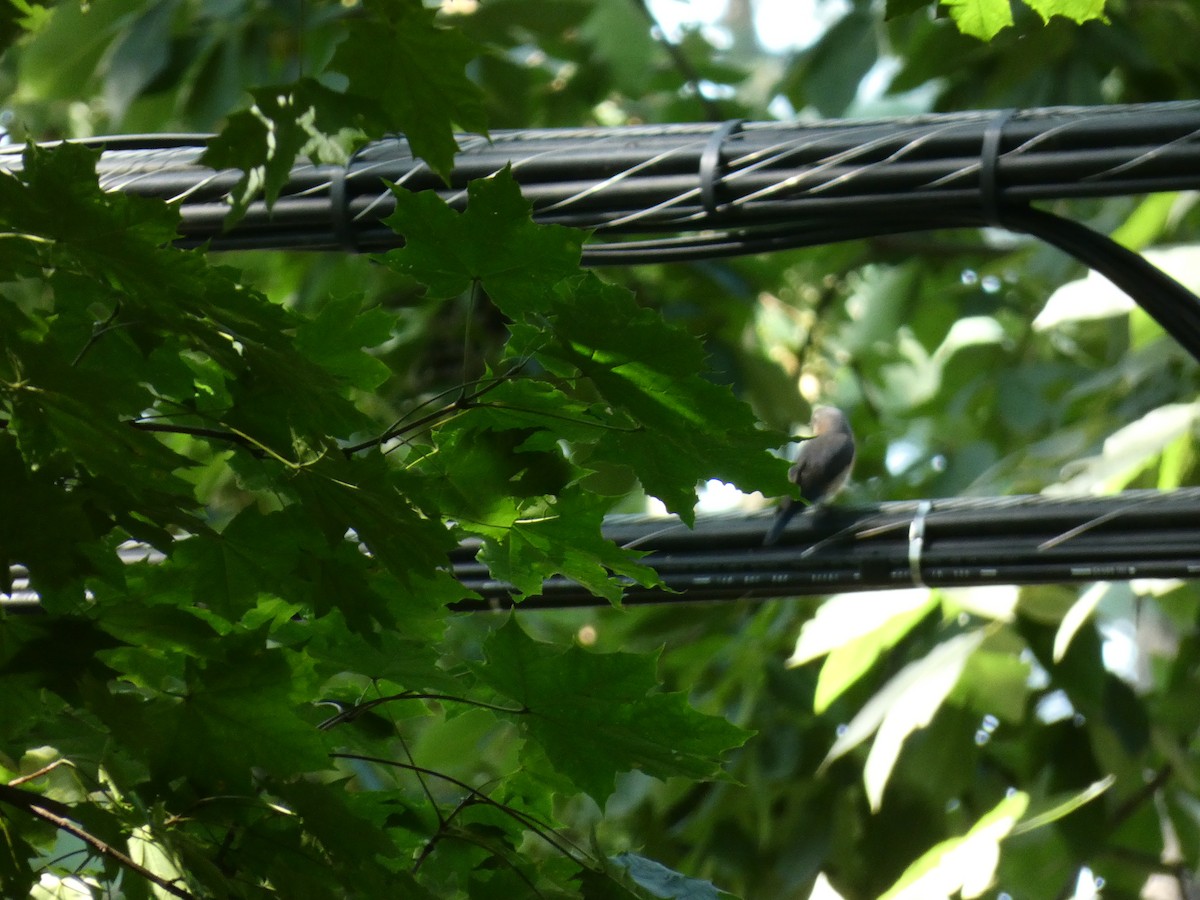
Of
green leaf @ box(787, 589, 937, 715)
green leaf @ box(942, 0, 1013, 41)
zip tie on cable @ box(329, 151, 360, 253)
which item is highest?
green leaf @ box(942, 0, 1013, 41)

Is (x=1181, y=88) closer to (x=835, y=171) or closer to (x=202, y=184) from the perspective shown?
(x=835, y=171)

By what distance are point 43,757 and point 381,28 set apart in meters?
0.75

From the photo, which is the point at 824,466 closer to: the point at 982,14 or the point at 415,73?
the point at 982,14

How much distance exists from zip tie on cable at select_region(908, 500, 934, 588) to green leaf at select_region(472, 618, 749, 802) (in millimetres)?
977

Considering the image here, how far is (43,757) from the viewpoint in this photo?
1311mm

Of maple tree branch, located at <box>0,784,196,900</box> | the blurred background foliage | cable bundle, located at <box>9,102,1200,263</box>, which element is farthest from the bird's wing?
maple tree branch, located at <box>0,784,196,900</box>

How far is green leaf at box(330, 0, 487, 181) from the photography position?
138 cm

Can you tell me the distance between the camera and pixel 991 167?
1.91 metres

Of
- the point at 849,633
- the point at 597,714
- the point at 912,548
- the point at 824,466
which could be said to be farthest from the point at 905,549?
the point at 824,466

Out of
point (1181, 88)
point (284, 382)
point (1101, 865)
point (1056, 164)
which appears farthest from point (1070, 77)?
point (284, 382)

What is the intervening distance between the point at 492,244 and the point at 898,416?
522cm

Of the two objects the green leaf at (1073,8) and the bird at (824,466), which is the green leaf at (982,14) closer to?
the green leaf at (1073,8)

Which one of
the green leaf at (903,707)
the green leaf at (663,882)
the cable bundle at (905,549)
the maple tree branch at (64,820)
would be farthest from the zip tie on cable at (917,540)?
the maple tree branch at (64,820)

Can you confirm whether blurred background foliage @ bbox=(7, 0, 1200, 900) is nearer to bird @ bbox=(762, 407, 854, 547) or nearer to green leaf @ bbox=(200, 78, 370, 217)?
bird @ bbox=(762, 407, 854, 547)
